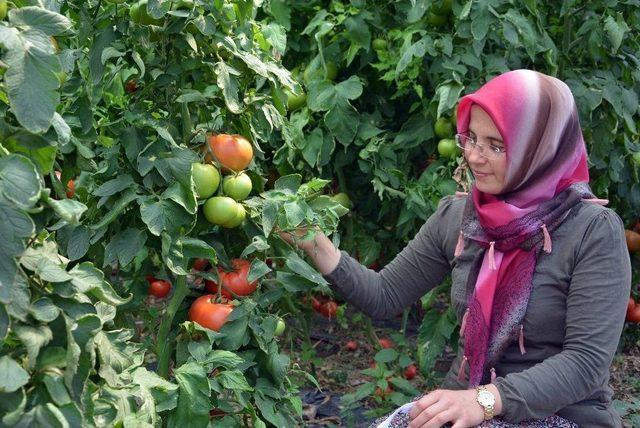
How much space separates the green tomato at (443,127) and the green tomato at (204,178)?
114 centimetres

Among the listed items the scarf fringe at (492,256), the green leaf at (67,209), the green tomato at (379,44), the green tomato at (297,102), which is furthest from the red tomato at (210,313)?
the green tomato at (379,44)

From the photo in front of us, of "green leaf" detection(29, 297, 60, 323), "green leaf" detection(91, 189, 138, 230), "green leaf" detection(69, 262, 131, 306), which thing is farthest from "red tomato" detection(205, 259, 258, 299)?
"green leaf" detection(29, 297, 60, 323)

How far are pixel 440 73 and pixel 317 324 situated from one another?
1514mm

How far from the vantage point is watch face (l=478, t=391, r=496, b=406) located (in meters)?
1.96

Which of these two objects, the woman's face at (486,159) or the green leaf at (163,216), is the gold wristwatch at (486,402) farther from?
the green leaf at (163,216)

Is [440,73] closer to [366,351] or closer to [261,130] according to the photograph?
[261,130]

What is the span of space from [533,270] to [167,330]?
2.62ft

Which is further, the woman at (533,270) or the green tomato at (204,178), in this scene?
the woman at (533,270)

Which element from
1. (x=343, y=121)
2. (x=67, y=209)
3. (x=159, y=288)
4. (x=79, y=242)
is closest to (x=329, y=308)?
(x=343, y=121)

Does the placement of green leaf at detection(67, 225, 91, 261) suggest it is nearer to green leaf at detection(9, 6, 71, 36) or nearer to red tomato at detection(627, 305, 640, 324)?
green leaf at detection(9, 6, 71, 36)

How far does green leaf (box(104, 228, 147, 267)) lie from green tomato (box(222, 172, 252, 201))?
0.19 metres

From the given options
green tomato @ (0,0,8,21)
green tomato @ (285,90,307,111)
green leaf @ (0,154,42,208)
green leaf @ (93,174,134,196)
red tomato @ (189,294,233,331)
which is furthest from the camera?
green tomato @ (285,90,307,111)

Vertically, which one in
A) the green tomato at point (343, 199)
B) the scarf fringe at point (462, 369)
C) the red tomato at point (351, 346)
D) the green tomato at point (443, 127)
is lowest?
the red tomato at point (351, 346)

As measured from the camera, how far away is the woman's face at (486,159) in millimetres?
2127
